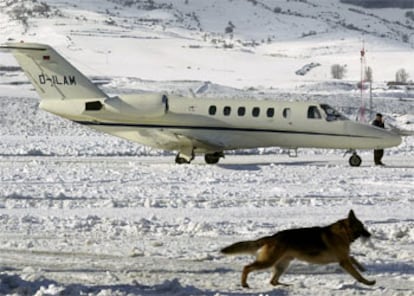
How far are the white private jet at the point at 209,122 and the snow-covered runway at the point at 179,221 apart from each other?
33.5 inches

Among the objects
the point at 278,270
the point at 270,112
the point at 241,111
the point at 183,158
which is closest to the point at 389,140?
the point at 270,112

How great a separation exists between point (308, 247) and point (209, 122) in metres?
18.0

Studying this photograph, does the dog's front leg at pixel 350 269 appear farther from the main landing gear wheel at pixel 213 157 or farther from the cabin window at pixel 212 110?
the main landing gear wheel at pixel 213 157

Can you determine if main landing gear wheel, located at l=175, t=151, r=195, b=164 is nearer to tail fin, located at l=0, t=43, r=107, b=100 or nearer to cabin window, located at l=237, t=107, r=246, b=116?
cabin window, located at l=237, t=107, r=246, b=116

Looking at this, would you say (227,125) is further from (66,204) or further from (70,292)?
(70,292)

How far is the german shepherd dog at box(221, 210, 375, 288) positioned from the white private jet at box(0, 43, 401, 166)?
17.4 meters

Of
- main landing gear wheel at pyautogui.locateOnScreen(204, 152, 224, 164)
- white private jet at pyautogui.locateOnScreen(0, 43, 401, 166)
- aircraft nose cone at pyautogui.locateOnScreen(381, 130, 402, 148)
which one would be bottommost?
main landing gear wheel at pyautogui.locateOnScreen(204, 152, 224, 164)

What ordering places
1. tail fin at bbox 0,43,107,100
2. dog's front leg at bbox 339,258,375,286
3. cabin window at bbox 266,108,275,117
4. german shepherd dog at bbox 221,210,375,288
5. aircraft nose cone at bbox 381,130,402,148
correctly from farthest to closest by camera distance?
1. tail fin at bbox 0,43,107,100
2. cabin window at bbox 266,108,275,117
3. aircraft nose cone at bbox 381,130,402,148
4. dog's front leg at bbox 339,258,375,286
5. german shepherd dog at bbox 221,210,375,288

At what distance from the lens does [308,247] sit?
9625 millimetres

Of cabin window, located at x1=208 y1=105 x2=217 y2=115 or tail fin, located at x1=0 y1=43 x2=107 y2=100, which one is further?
tail fin, located at x1=0 y1=43 x2=107 y2=100

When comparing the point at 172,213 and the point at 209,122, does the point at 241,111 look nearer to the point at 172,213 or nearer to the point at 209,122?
the point at 209,122

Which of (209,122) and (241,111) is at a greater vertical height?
(241,111)

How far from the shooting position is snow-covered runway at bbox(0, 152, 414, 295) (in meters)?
10.3

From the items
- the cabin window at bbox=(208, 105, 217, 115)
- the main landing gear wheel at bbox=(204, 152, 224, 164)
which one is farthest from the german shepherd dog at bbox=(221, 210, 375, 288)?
the main landing gear wheel at bbox=(204, 152, 224, 164)
